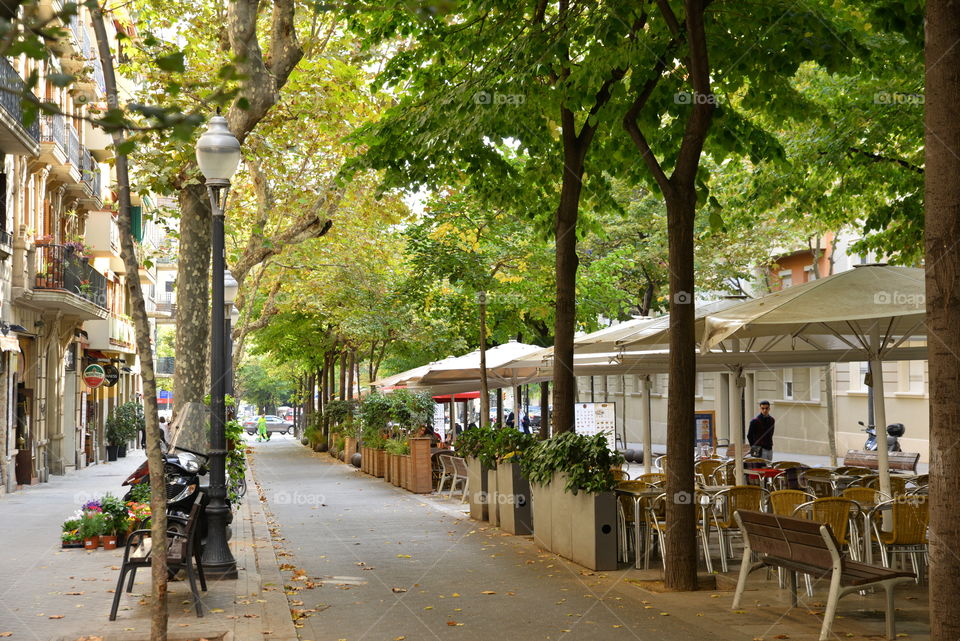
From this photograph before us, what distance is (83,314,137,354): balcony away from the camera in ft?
120

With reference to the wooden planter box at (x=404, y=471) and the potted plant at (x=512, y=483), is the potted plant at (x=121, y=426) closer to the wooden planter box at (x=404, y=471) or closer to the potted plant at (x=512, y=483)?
the wooden planter box at (x=404, y=471)

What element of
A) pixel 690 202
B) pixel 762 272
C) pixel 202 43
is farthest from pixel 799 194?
pixel 762 272

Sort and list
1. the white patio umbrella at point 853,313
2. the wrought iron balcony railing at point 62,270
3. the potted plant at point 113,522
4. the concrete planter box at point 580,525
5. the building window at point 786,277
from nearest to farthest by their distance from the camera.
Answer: the white patio umbrella at point 853,313 < the concrete planter box at point 580,525 < the potted plant at point 113,522 < the wrought iron balcony railing at point 62,270 < the building window at point 786,277

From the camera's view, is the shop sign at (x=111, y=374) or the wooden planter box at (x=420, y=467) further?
the shop sign at (x=111, y=374)

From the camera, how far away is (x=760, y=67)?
11664mm

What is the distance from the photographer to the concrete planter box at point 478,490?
1608cm

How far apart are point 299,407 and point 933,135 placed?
9169cm

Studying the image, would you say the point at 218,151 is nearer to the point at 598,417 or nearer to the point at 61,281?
the point at 598,417

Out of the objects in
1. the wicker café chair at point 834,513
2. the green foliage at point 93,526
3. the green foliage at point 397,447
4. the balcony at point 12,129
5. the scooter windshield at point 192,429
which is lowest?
the green foliage at point 93,526

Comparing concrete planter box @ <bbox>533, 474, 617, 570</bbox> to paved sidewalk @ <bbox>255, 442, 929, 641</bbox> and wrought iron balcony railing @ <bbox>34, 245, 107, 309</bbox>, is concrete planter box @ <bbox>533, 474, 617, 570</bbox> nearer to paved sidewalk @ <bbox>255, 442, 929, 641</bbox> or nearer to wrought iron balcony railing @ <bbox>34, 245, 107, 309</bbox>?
paved sidewalk @ <bbox>255, 442, 929, 641</bbox>

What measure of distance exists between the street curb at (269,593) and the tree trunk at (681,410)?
3539 mm

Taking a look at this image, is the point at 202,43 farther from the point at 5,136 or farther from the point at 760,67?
the point at 760,67

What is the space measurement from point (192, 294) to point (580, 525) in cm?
636

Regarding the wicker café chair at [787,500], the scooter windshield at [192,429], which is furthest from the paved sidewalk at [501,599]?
the scooter windshield at [192,429]
